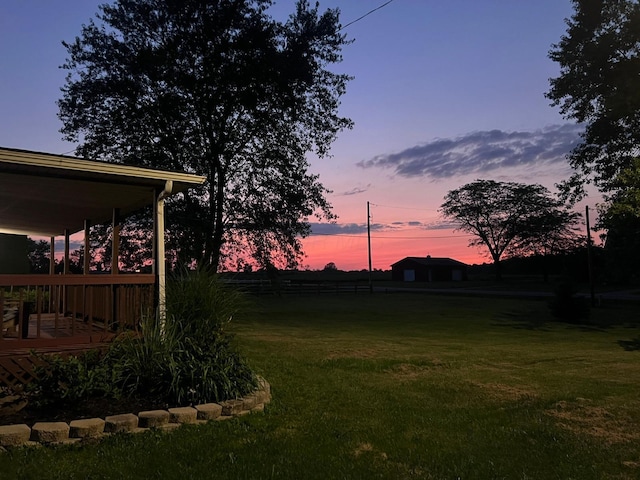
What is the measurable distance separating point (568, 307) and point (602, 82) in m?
12.0

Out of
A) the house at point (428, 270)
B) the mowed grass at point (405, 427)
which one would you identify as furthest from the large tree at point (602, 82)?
the house at point (428, 270)

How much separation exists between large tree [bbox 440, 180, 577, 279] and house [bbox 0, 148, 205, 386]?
56058 mm

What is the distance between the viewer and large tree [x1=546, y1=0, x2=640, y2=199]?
75.6 ft

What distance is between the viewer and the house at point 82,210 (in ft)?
19.6

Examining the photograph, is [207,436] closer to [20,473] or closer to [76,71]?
[20,473]

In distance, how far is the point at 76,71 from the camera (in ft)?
67.5

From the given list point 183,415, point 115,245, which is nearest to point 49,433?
point 183,415

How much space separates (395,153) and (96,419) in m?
23.9

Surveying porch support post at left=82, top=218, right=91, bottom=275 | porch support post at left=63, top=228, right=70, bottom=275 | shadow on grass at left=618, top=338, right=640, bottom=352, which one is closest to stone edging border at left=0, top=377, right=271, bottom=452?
porch support post at left=82, top=218, right=91, bottom=275

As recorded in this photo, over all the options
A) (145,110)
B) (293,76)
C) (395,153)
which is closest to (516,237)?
(395,153)

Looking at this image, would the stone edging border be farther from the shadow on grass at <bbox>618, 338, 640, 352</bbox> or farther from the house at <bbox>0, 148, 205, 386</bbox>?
the shadow on grass at <bbox>618, 338, 640, 352</bbox>

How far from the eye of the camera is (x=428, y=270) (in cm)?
6594

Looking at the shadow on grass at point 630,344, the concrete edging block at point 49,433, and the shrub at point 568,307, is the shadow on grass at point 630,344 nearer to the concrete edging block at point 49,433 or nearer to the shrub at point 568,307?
the shrub at point 568,307

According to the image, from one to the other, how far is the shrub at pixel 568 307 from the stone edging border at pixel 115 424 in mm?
20011
